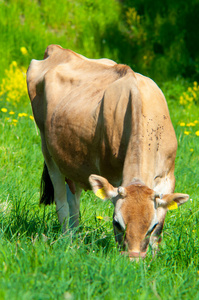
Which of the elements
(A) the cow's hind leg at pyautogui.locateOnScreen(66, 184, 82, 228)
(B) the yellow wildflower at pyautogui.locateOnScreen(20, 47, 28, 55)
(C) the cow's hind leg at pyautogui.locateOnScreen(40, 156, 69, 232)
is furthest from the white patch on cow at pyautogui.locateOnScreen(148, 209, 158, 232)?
(B) the yellow wildflower at pyautogui.locateOnScreen(20, 47, 28, 55)

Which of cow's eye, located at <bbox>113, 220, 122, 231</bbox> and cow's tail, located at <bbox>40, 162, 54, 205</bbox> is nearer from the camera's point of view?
cow's eye, located at <bbox>113, 220, 122, 231</bbox>

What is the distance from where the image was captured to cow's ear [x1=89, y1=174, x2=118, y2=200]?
4.03 metres

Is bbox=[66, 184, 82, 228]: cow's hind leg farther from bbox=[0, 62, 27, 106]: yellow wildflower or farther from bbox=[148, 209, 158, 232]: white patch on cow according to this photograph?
bbox=[0, 62, 27, 106]: yellow wildflower

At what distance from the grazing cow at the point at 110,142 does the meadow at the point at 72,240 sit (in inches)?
8.5

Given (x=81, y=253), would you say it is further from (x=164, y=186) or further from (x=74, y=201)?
(x=74, y=201)

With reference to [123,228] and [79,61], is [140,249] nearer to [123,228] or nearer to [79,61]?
[123,228]

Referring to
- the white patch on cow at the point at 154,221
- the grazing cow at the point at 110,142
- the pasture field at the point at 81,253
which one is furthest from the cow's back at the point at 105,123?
the pasture field at the point at 81,253

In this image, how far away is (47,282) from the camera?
312 centimetres

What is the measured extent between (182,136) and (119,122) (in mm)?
3556

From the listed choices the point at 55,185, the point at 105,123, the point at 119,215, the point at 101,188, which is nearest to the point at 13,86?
the point at 55,185

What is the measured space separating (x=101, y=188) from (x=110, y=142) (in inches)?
23.1

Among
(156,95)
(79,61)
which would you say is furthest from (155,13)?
(156,95)

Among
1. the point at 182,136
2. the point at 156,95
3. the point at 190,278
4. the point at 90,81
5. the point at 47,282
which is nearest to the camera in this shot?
the point at 47,282

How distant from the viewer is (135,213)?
146 inches
